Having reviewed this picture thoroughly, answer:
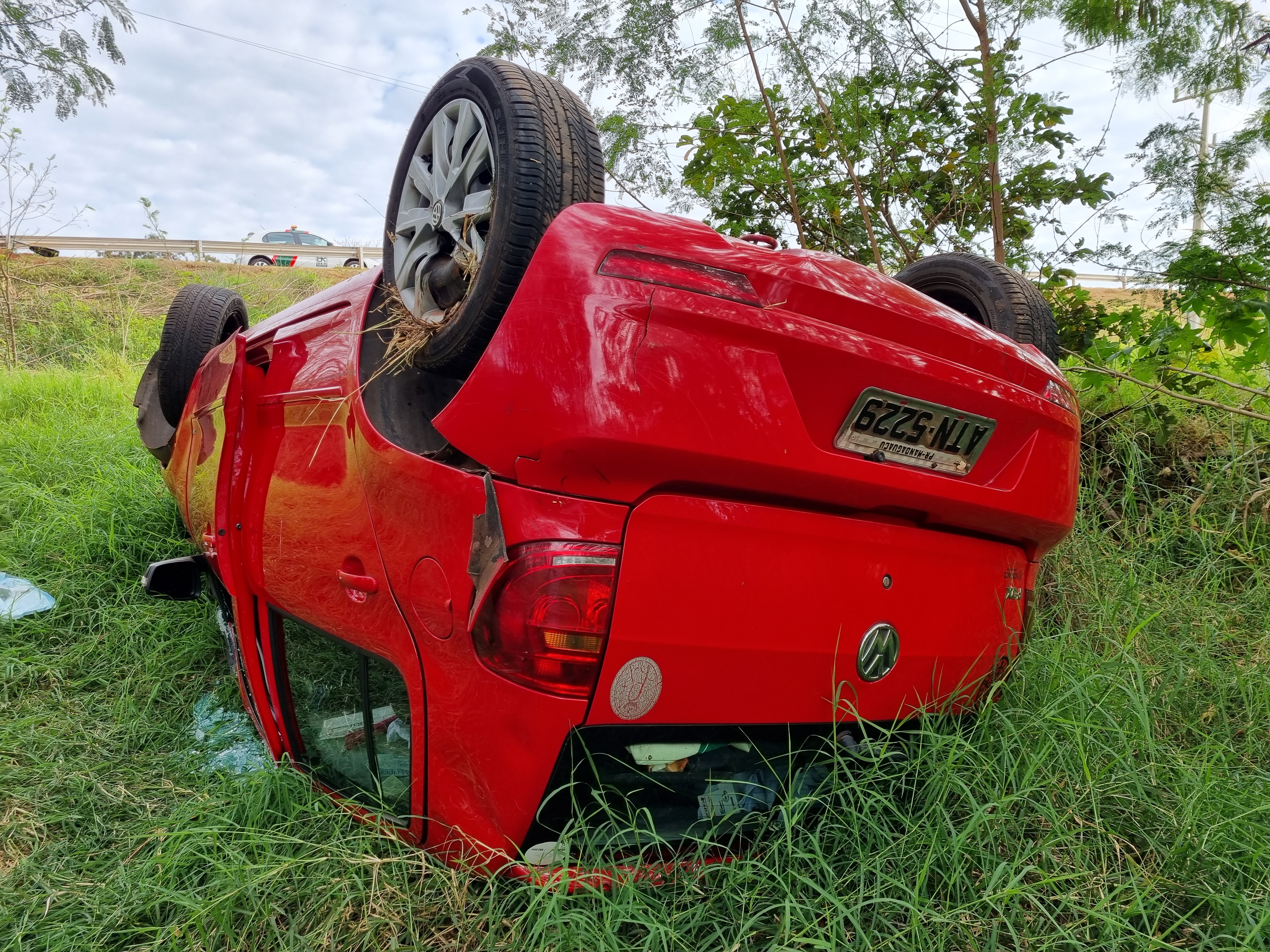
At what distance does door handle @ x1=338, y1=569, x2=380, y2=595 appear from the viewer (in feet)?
5.76

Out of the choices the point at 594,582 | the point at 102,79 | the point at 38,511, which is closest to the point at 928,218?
the point at 594,582

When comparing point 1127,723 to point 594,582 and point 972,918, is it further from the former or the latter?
point 594,582

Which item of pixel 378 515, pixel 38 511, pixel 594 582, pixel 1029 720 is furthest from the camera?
pixel 38 511

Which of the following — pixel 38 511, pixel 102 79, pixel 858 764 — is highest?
pixel 102 79

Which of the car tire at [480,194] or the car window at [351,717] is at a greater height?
the car tire at [480,194]

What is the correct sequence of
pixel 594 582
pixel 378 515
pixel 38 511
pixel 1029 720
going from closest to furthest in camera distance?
pixel 594 582 < pixel 378 515 < pixel 1029 720 < pixel 38 511

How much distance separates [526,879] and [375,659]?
0.60 metres

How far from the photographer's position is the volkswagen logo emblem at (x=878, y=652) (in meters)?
1.63

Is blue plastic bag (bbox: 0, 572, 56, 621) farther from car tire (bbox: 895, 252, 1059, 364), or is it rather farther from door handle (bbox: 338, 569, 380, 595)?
car tire (bbox: 895, 252, 1059, 364)

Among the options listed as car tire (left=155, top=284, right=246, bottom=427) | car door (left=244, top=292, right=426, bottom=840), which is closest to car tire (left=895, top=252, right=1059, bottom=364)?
car door (left=244, top=292, right=426, bottom=840)

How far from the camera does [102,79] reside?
13.3 m

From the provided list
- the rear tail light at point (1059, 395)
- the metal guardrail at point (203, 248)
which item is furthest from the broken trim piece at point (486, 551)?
the metal guardrail at point (203, 248)

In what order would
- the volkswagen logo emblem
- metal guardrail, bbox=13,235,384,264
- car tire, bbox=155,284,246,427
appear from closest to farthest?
the volkswagen logo emblem
car tire, bbox=155,284,246,427
metal guardrail, bbox=13,235,384,264

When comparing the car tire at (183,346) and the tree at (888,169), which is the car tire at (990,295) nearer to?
the tree at (888,169)
